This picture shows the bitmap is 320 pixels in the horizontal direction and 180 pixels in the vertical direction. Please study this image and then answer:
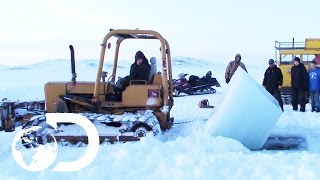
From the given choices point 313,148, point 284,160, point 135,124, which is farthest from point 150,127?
point 284,160

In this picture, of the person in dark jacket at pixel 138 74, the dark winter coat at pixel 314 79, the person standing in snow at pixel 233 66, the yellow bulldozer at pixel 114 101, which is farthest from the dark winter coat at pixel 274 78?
the person in dark jacket at pixel 138 74

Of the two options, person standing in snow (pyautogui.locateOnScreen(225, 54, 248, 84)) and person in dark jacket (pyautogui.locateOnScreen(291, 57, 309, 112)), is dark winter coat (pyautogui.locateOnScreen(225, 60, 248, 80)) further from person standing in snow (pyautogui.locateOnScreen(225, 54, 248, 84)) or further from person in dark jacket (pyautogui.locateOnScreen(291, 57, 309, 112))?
person in dark jacket (pyautogui.locateOnScreen(291, 57, 309, 112))

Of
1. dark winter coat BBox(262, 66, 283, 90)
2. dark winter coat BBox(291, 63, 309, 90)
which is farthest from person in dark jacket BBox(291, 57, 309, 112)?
dark winter coat BBox(262, 66, 283, 90)

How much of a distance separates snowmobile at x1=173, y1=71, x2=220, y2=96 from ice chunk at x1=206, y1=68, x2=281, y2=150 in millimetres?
12105

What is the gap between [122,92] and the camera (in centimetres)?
812

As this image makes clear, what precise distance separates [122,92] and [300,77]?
535 centimetres

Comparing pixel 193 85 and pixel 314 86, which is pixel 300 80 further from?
pixel 193 85

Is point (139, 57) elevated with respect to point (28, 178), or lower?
elevated

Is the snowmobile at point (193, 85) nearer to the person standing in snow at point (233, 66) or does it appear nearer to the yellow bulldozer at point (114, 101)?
the person standing in snow at point (233, 66)

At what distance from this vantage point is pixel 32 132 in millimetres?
7367

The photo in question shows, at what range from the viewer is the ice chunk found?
21.6 feet

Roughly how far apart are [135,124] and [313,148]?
2.61m

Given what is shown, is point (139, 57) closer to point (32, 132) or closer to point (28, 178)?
point (32, 132)

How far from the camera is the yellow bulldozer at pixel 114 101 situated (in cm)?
741
